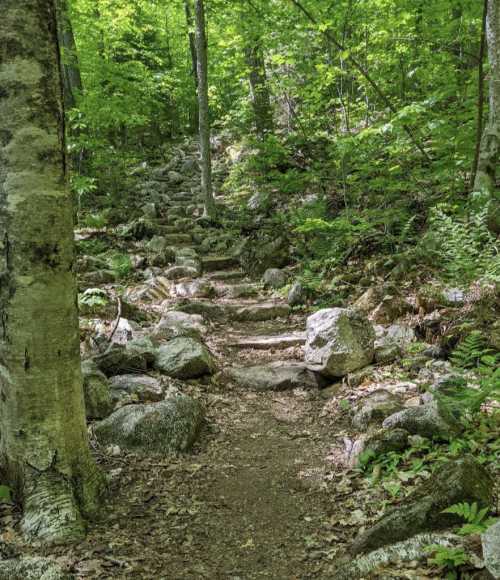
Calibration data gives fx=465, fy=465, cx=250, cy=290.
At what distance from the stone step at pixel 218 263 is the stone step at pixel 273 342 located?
3701 mm

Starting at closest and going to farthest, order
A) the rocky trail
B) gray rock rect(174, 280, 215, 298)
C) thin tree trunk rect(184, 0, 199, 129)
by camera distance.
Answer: the rocky trail
gray rock rect(174, 280, 215, 298)
thin tree trunk rect(184, 0, 199, 129)

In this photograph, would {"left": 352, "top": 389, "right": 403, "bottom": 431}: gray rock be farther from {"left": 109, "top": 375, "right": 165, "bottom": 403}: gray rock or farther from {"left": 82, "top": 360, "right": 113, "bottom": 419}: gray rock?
{"left": 82, "top": 360, "right": 113, "bottom": 419}: gray rock

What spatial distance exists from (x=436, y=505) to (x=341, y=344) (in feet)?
9.39

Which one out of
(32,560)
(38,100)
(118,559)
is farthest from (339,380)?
(38,100)

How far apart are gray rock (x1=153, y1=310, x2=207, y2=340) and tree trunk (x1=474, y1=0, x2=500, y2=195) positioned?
14.6ft

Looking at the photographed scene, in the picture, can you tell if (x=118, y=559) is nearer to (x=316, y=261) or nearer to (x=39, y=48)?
(x=39, y=48)

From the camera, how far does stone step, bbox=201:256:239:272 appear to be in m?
10.2

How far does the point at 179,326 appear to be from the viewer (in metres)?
6.55

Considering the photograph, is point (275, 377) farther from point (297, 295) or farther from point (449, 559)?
point (449, 559)

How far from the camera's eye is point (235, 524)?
3.14 m

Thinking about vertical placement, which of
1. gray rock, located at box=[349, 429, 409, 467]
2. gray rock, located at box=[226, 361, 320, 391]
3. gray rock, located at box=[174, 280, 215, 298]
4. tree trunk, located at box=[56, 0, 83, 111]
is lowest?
gray rock, located at box=[226, 361, 320, 391]

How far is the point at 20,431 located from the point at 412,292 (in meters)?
5.14

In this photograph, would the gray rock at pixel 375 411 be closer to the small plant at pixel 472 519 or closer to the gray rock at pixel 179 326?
the small plant at pixel 472 519

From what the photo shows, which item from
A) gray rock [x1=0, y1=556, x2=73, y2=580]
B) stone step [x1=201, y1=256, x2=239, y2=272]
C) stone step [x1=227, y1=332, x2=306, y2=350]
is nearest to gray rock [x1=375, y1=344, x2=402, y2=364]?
stone step [x1=227, y1=332, x2=306, y2=350]
